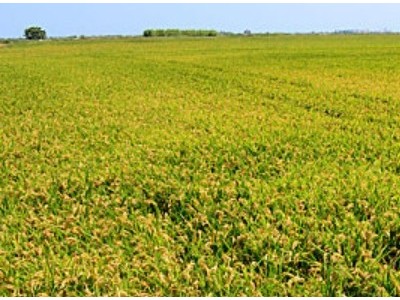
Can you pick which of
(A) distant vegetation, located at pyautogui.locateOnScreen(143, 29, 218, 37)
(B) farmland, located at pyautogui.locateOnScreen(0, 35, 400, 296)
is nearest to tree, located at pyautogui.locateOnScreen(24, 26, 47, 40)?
(A) distant vegetation, located at pyautogui.locateOnScreen(143, 29, 218, 37)

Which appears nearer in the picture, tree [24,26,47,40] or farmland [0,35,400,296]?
farmland [0,35,400,296]

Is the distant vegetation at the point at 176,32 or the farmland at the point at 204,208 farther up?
the distant vegetation at the point at 176,32

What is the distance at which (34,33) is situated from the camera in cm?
17225

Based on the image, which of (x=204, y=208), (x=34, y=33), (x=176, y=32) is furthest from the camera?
(x=176, y=32)

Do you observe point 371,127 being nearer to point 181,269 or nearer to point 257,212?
point 257,212

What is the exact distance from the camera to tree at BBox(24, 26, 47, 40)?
17150 centimetres

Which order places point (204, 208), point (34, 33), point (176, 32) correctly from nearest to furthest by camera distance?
point (204, 208), point (34, 33), point (176, 32)

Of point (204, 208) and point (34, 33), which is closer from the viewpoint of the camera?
point (204, 208)

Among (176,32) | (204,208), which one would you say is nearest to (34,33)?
(176,32)

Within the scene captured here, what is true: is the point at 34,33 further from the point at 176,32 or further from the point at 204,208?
the point at 204,208

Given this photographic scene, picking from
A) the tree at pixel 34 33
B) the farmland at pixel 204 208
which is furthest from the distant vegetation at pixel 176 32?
the farmland at pixel 204 208

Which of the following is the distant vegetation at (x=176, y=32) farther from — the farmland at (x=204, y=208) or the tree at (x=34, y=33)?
the farmland at (x=204, y=208)

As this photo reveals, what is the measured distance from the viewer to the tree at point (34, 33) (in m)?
172

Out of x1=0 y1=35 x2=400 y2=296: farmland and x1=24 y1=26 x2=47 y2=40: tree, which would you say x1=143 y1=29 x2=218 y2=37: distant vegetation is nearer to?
x1=24 y1=26 x2=47 y2=40: tree
